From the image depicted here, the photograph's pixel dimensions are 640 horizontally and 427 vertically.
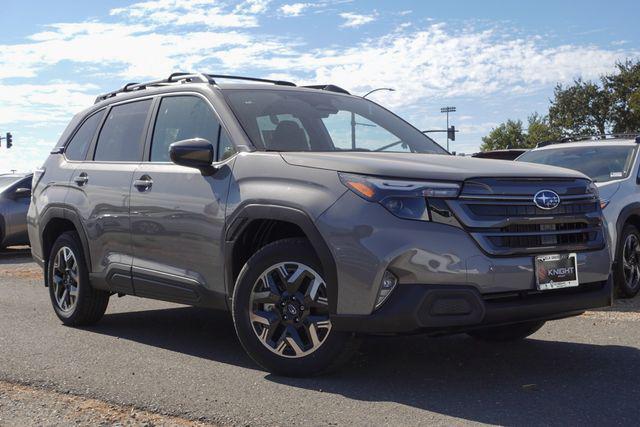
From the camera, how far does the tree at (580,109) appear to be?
60.2 meters

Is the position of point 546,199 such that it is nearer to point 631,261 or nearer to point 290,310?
point 290,310

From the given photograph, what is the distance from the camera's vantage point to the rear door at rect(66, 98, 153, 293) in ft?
20.8

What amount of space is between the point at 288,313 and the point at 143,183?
5.86 ft

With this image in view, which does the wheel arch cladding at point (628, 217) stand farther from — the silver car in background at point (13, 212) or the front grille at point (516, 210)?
the silver car in background at point (13, 212)

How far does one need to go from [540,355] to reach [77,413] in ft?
9.85

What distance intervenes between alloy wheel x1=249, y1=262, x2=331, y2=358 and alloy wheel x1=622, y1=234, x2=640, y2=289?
463 cm

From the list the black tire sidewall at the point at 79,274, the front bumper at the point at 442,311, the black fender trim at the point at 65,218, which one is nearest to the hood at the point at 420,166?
the front bumper at the point at 442,311

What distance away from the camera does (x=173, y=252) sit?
574cm

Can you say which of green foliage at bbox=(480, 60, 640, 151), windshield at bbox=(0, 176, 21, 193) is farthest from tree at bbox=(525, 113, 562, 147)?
windshield at bbox=(0, 176, 21, 193)

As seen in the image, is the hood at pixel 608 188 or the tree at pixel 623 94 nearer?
the hood at pixel 608 188

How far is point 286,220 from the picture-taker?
4.88 m

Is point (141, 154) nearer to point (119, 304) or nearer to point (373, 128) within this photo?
point (373, 128)

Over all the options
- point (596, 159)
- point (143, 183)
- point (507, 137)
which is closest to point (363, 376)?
point (143, 183)

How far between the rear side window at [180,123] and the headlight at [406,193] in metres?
1.53
